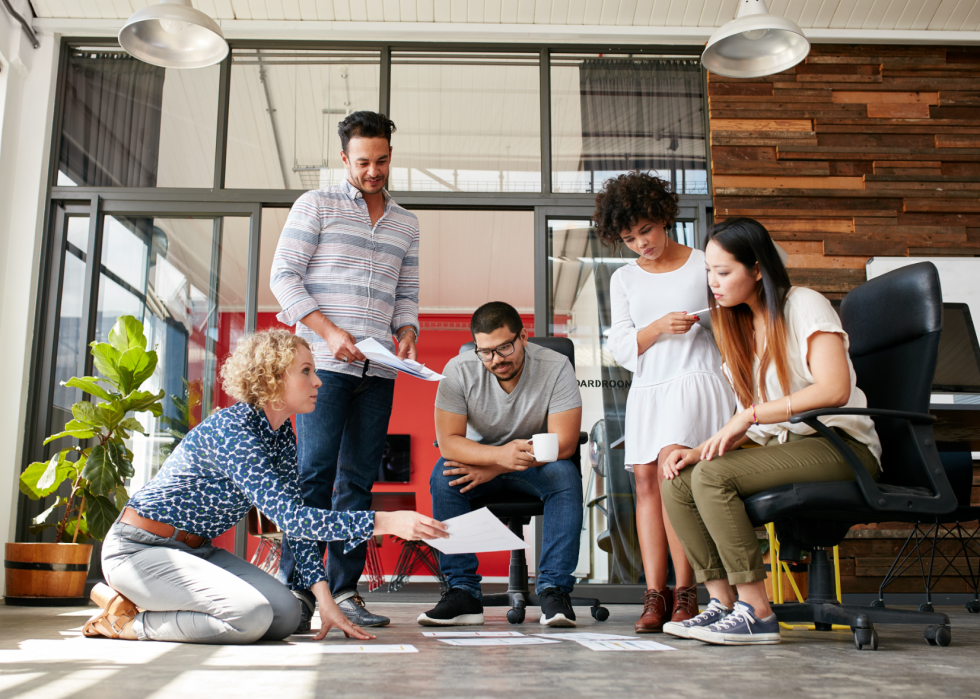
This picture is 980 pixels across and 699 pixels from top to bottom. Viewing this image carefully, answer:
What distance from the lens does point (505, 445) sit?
239 cm

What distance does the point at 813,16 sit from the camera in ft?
13.7

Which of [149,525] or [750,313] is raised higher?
[750,313]

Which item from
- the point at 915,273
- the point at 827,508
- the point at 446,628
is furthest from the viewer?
the point at 446,628

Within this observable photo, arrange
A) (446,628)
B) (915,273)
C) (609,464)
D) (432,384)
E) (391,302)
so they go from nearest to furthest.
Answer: (915,273)
(446,628)
(391,302)
(609,464)
(432,384)

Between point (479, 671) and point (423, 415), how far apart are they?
671cm

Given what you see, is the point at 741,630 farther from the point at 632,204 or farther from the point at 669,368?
the point at 632,204

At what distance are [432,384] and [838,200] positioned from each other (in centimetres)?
498

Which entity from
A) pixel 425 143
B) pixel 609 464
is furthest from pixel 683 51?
pixel 609 464

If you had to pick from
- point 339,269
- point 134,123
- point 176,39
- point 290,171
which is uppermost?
point 134,123

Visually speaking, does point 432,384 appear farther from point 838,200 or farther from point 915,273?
point 915,273

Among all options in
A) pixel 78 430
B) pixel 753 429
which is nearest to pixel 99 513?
pixel 78 430

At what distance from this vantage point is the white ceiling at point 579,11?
413cm

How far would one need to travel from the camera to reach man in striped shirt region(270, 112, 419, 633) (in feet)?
7.22

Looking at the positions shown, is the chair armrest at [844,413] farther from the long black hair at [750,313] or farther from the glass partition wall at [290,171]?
the glass partition wall at [290,171]
